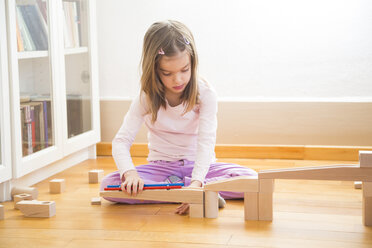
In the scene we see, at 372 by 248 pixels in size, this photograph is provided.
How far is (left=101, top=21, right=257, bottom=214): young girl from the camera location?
4.87 feet

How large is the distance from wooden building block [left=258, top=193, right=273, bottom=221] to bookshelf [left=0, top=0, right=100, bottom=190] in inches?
30.3

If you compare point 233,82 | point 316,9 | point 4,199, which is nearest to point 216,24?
point 233,82

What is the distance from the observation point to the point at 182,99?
5.34 feet

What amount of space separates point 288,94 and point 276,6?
1.25 feet

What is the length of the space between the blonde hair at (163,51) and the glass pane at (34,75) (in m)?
0.43

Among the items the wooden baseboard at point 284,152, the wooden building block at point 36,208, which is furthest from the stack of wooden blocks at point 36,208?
the wooden baseboard at point 284,152

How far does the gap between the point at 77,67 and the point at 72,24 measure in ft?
0.55

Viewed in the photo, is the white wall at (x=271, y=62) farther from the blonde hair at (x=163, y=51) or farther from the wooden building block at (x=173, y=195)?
the wooden building block at (x=173, y=195)

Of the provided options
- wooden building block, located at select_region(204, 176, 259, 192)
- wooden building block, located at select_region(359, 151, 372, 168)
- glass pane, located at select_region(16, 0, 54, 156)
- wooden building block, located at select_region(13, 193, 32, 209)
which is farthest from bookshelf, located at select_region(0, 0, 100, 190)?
wooden building block, located at select_region(359, 151, 372, 168)

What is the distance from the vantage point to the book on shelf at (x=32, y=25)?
1730mm

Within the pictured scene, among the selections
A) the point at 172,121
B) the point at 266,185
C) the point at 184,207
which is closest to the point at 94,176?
the point at 172,121

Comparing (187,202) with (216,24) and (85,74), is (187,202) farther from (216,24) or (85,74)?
(216,24)

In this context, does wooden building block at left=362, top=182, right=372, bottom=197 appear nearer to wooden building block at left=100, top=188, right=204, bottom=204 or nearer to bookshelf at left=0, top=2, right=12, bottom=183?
wooden building block at left=100, top=188, right=204, bottom=204

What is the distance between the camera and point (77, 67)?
2.12m
